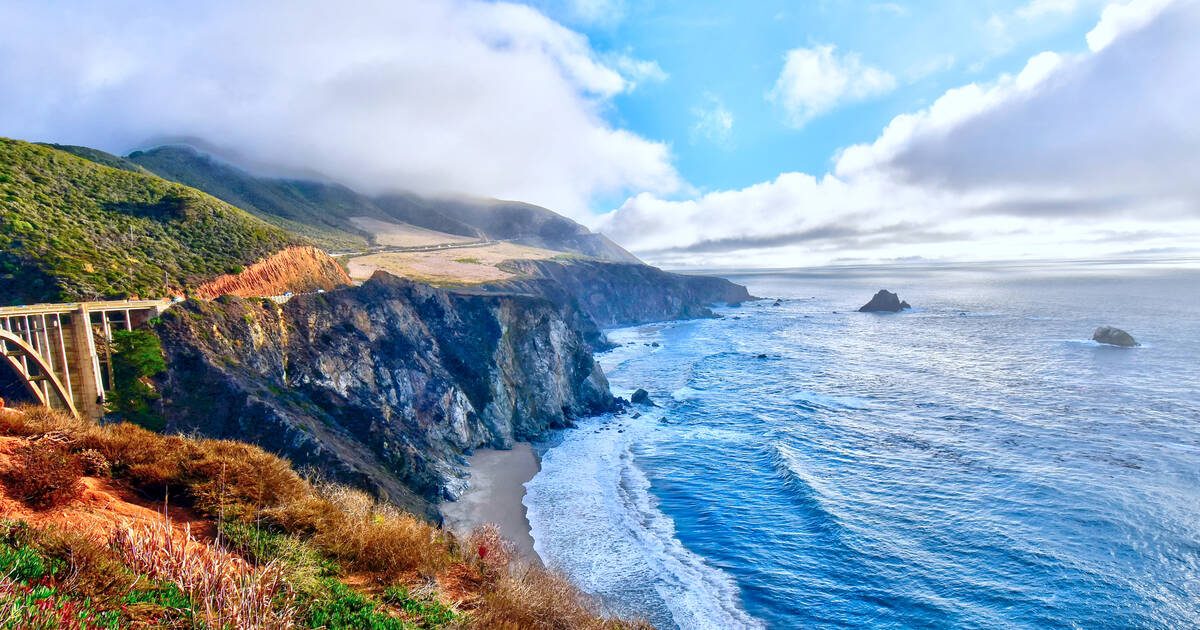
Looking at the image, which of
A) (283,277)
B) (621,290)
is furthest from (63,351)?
(621,290)

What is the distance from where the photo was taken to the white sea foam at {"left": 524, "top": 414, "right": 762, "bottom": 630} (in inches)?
854

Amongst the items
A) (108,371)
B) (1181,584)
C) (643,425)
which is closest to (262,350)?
(108,371)

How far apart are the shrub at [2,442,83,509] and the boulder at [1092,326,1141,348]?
107213 millimetres

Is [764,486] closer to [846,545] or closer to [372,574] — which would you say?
[846,545]

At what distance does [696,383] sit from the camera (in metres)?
63.9

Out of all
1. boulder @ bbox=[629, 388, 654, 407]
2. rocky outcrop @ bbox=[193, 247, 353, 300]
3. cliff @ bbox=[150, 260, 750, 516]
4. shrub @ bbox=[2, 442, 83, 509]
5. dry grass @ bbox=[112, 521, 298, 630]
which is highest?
rocky outcrop @ bbox=[193, 247, 353, 300]

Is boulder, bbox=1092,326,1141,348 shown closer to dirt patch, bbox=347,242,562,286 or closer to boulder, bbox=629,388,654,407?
boulder, bbox=629,388,654,407

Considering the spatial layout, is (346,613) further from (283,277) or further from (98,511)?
(283,277)

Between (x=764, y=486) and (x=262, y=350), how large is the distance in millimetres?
34613

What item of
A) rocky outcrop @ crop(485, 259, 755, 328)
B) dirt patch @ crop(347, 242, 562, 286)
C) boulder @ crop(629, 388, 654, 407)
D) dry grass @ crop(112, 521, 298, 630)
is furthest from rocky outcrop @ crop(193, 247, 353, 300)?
rocky outcrop @ crop(485, 259, 755, 328)

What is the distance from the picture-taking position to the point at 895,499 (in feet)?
98.6

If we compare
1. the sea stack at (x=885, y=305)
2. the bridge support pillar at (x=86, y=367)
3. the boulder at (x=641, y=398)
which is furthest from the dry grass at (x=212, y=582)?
the sea stack at (x=885, y=305)

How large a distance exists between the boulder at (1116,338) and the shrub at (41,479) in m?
107

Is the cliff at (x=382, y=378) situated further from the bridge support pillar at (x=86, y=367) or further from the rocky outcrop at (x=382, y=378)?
the bridge support pillar at (x=86, y=367)
